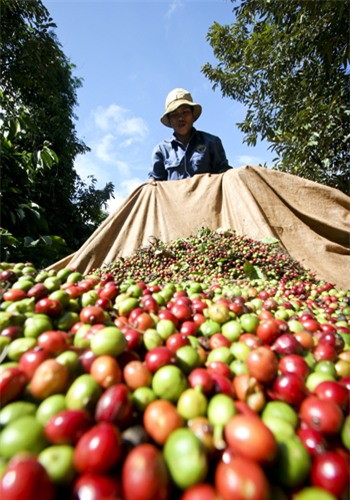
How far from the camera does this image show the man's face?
17.1 feet

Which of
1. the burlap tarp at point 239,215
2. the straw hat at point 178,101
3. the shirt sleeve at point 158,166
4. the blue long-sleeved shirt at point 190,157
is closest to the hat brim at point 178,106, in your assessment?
the straw hat at point 178,101

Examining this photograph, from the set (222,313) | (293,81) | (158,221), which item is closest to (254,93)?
(293,81)

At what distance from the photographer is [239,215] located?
455cm

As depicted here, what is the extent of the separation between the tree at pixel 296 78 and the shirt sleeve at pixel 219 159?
2.93m

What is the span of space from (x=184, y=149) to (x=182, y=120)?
48 centimetres

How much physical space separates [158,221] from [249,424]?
4.06m

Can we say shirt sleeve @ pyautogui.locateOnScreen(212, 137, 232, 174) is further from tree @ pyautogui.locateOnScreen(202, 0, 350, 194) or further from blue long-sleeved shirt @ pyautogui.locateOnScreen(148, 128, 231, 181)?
tree @ pyautogui.locateOnScreen(202, 0, 350, 194)

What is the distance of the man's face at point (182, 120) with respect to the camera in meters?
5.21

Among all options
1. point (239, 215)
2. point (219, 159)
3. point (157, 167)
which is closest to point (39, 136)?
point (157, 167)

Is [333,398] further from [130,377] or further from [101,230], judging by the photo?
[101,230]

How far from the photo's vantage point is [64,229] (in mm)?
11508

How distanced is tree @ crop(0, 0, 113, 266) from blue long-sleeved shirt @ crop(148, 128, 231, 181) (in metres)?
2.58

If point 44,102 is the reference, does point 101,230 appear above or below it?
below

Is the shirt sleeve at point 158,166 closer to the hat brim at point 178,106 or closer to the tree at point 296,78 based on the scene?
the hat brim at point 178,106
